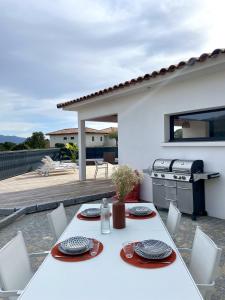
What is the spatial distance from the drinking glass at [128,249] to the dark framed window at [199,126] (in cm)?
398

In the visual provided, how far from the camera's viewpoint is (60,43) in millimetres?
7566

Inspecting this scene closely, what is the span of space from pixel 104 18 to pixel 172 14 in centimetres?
160

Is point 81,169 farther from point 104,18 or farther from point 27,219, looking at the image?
point 104,18

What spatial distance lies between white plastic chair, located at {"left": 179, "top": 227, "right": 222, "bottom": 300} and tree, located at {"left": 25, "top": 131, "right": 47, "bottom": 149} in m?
28.0

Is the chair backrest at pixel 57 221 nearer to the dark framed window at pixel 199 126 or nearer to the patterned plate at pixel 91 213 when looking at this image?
the patterned plate at pixel 91 213

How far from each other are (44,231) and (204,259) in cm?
366

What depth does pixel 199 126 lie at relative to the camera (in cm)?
591

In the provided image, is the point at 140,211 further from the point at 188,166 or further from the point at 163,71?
the point at 163,71

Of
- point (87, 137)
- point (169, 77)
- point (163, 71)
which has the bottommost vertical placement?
point (169, 77)

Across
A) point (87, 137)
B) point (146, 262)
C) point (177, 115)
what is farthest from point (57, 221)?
point (87, 137)

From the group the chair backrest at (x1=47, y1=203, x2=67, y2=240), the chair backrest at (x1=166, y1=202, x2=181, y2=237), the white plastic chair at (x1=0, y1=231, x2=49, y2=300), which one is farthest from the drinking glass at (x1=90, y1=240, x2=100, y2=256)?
the chair backrest at (x1=166, y1=202, x2=181, y2=237)

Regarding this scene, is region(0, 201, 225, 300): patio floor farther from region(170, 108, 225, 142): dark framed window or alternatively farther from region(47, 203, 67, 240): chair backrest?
region(170, 108, 225, 142): dark framed window

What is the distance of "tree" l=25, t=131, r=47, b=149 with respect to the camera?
94.5 ft

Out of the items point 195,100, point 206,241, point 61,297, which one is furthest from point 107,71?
point 61,297
